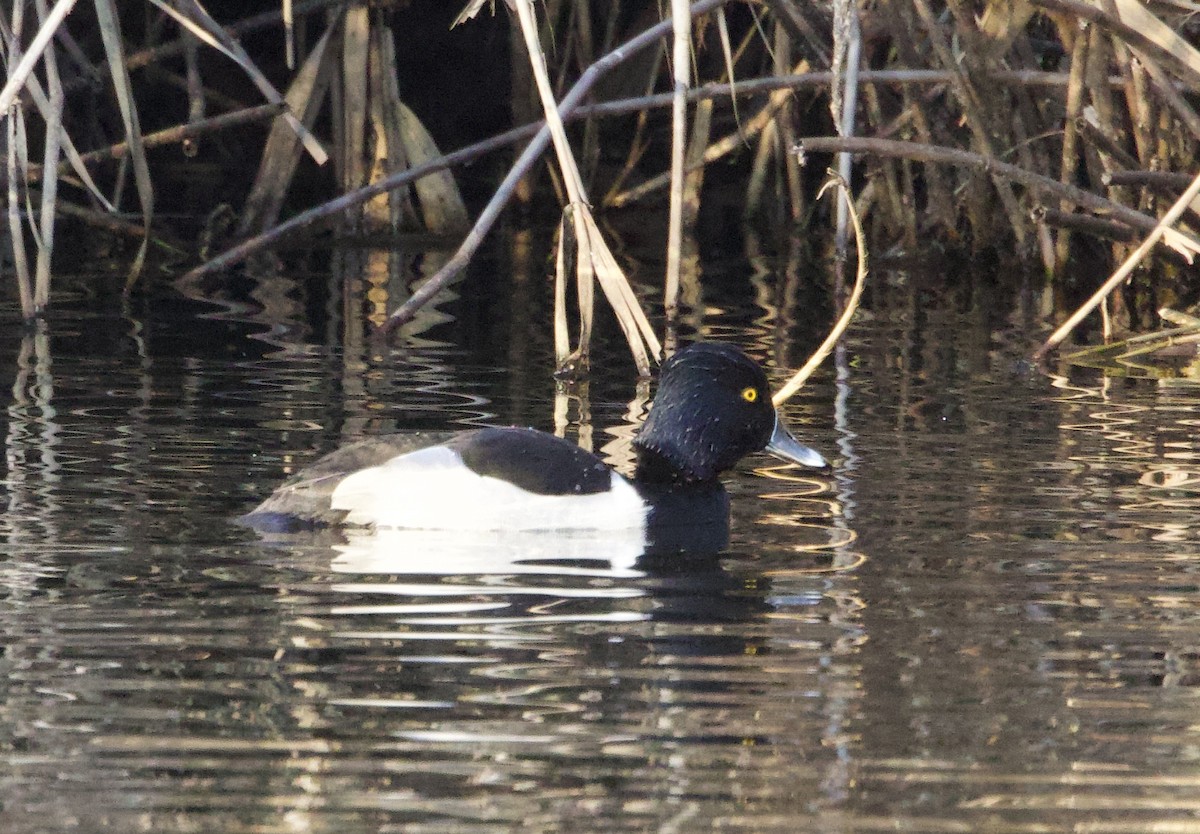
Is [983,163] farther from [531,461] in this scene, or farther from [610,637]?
[610,637]

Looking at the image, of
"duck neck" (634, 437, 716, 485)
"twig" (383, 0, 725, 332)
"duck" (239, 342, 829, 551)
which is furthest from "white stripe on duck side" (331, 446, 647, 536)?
"twig" (383, 0, 725, 332)

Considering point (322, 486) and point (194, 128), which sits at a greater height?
point (194, 128)

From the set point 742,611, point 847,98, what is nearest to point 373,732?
point 742,611

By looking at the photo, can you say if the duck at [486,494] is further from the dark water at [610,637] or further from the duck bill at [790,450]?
the duck bill at [790,450]

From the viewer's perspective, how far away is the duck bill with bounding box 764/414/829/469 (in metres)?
6.62

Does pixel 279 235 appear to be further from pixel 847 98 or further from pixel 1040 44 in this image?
pixel 1040 44

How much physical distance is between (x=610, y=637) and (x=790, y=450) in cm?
190

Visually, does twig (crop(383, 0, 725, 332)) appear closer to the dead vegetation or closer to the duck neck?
the dead vegetation

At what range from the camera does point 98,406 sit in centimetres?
785

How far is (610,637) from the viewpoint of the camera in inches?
193

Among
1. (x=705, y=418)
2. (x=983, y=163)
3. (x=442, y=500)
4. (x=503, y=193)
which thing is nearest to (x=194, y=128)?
(x=503, y=193)

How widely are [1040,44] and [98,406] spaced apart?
5.59m

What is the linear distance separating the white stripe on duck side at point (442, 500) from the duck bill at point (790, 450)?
0.87 metres

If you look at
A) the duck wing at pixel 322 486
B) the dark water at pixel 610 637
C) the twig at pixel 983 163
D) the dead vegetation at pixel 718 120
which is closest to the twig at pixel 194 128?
the dead vegetation at pixel 718 120
